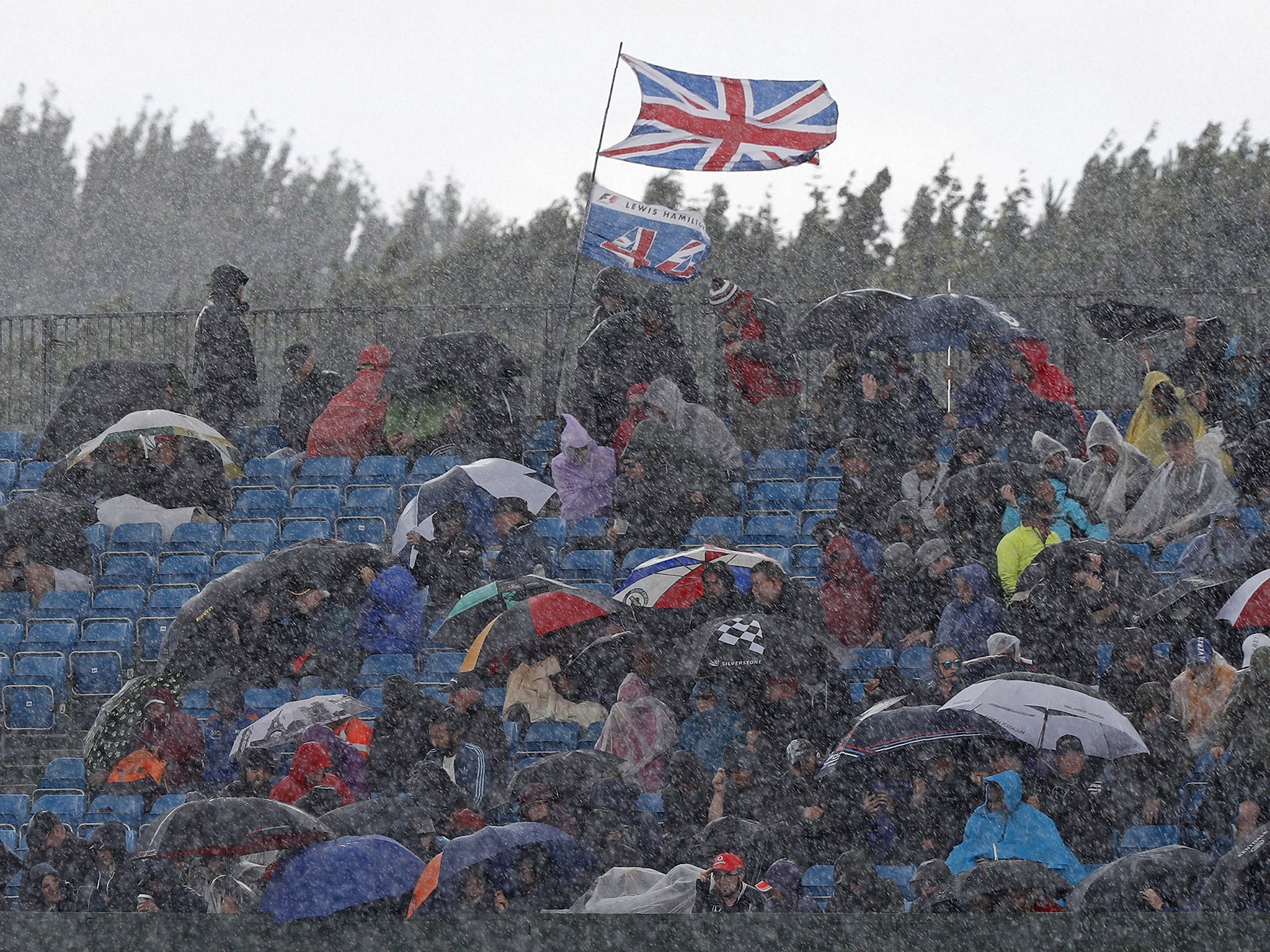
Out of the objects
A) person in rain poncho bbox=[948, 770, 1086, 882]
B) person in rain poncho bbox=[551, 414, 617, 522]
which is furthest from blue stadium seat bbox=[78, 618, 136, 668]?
person in rain poncho bbox=[948, 770, 1086, 882]

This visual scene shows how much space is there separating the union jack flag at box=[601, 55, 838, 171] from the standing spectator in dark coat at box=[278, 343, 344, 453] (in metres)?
2.95

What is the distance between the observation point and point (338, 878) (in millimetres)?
8148

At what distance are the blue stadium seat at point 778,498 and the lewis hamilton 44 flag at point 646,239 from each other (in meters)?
2.15

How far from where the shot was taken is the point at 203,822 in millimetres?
8766

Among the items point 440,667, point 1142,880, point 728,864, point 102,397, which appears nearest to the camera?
point 1142,880

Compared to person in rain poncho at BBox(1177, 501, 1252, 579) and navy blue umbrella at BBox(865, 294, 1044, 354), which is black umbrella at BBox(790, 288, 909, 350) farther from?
person in rain poncho at BBox(1177, 501, 1252, 579)

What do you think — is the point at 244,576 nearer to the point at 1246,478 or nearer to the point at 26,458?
the point at 26,458

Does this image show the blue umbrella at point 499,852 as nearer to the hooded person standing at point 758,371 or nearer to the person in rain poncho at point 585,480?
the person in rain poncho at point 585,480

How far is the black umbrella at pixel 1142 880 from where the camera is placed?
7.96 metres

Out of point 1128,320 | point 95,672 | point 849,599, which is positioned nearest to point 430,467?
point 95,672

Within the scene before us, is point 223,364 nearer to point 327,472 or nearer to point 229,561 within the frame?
point 327,472

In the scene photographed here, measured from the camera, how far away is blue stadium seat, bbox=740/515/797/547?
13469mm

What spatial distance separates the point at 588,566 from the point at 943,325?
3103mm

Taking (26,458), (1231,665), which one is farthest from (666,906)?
(26,458)
